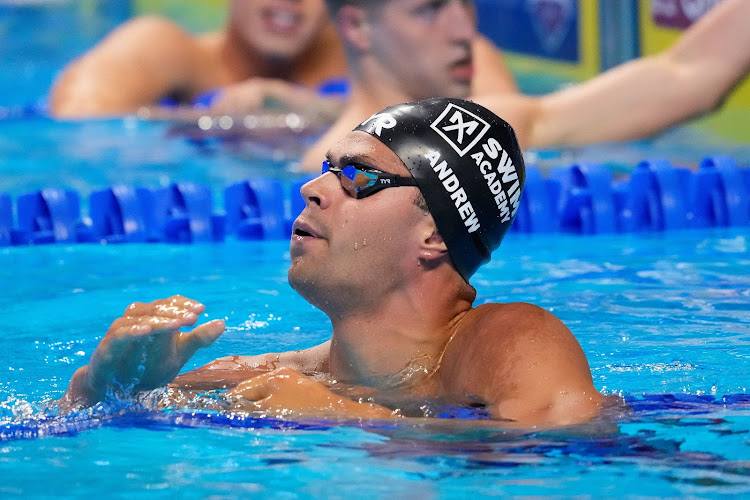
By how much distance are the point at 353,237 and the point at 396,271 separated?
14cm

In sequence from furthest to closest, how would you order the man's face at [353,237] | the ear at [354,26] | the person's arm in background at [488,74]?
the person's arm in background at [488,74]
the ear at [354,26]
the man's face at [353,237]

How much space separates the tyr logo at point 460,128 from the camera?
2.88 meters

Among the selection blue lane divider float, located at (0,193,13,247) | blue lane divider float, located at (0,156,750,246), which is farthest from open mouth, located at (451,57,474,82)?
blue lane divider float, located at (0,193,13,247)

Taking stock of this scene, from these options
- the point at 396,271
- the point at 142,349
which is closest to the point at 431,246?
the point at 396,271

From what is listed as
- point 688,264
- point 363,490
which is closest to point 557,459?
point 363,490

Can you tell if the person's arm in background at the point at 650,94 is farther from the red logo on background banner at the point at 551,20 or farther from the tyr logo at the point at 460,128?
the tyr logo at the point at 460,128

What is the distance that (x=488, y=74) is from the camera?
332 inches

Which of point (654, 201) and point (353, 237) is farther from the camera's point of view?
point (654, 201)

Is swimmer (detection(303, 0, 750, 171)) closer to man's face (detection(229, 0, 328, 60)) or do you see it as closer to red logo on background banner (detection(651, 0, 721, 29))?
red logo on background banner (detection(651, 0, 721, 29))

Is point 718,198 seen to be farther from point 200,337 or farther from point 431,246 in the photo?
point 200,337

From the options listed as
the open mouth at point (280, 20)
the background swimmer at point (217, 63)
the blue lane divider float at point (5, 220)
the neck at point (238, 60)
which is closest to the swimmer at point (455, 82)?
the blue lane divider float at point (5, 220)

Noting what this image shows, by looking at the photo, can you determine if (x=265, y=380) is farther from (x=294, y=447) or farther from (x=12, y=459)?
(x=12, y=459)

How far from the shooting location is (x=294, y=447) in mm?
2541

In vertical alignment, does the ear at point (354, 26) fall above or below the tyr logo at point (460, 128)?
above
